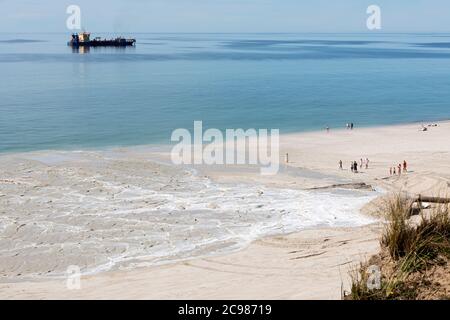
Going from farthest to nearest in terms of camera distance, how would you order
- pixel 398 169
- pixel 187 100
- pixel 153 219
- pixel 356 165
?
1. pixel 187 100
2. pixel 398 169
3. pixel 356 165
4. pixel 153 219

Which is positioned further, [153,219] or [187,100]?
[187,100]

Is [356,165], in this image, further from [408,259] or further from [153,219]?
[408,259]

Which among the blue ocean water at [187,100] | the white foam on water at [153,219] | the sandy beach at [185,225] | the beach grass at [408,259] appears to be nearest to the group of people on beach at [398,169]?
the sandy beach at [185,225]

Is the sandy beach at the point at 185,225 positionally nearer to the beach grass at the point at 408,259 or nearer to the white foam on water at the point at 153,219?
the white foam on water at the point at 153,219

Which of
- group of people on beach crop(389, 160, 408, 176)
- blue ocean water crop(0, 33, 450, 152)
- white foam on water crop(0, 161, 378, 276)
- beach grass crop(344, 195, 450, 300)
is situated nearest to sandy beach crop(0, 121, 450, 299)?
white foam on water crop(0, 161, 378, 276)

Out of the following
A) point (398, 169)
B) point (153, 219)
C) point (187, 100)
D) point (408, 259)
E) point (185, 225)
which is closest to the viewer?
point (408, 259)

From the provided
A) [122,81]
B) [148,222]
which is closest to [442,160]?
[148,222]

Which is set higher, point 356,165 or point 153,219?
point 356,165

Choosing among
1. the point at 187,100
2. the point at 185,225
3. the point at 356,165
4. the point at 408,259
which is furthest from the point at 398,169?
the point at 187,100
